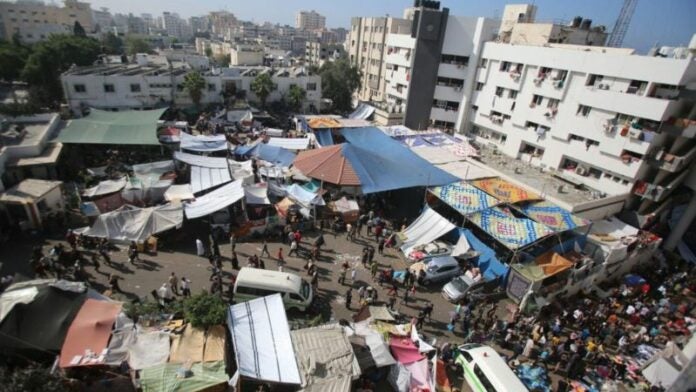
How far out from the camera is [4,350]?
9.08 m

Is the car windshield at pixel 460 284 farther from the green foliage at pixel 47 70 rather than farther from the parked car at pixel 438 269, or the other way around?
the green foliage at pixel 47 70

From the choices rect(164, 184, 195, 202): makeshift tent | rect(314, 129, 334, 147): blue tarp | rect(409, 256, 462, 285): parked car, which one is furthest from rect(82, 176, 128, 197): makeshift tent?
rect(409, 256, 462, 285): parked car

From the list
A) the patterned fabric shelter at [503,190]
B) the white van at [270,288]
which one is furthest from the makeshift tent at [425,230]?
the white van at [270,288]

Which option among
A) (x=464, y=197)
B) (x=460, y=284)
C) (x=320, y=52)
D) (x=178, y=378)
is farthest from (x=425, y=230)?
(x=320, y=52)

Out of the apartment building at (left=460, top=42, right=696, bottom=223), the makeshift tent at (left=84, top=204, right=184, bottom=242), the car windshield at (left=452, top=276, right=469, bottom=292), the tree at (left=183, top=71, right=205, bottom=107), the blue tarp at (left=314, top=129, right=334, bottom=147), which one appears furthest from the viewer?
the tree at (left=183, top=71, right=205, bottom=107)

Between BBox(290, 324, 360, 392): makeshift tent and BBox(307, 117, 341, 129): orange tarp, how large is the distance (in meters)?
20.8

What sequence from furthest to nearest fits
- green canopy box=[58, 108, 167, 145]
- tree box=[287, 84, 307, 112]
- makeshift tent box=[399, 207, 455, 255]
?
1. tree box=[287, 84, 307, 112]
2. green canopy box=[58, 108, 167, 145]
3. makeshift tent box=[399, 207, 455, 255]

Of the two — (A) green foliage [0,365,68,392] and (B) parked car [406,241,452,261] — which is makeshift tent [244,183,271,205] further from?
(A) green foliage [0,365,68,392]

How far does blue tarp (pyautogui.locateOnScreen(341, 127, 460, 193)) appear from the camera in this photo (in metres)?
19.6

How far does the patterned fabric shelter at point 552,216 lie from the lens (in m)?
16.2

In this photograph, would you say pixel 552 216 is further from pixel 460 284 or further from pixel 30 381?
pixel 30 381

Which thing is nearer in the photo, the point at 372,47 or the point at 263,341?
the point at 263,341

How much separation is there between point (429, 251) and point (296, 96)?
28022 mm

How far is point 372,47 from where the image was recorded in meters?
57.4
